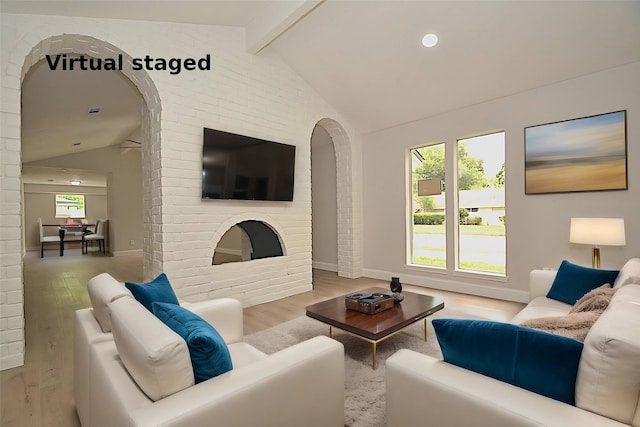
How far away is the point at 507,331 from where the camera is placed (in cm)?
104

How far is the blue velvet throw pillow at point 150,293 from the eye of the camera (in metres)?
1.65

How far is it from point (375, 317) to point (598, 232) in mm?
2377

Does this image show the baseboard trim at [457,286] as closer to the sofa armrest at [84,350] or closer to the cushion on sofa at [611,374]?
the cushion on sofa at [611,374]

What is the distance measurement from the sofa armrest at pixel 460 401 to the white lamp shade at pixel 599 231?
2.80m

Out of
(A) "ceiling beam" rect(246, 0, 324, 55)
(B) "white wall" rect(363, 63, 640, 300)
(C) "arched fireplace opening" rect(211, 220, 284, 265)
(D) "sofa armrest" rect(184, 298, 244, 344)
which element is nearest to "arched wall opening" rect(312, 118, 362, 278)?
(B) "white wall" rect(363, 63, 640, 300)

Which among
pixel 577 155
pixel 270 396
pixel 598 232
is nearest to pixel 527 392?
pixel 270 396

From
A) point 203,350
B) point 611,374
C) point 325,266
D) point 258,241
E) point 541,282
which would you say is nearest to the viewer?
point 611,374

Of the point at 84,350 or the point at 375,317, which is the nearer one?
the point at 84,350

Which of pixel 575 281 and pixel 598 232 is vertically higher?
pixel 598 232

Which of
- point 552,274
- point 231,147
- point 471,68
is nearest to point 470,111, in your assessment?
point 471,68

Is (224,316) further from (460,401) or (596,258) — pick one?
(596,258)

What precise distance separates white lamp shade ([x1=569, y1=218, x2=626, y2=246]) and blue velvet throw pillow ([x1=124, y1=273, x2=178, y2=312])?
367cm

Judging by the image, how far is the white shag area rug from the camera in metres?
1.76

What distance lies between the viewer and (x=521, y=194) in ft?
12.6
